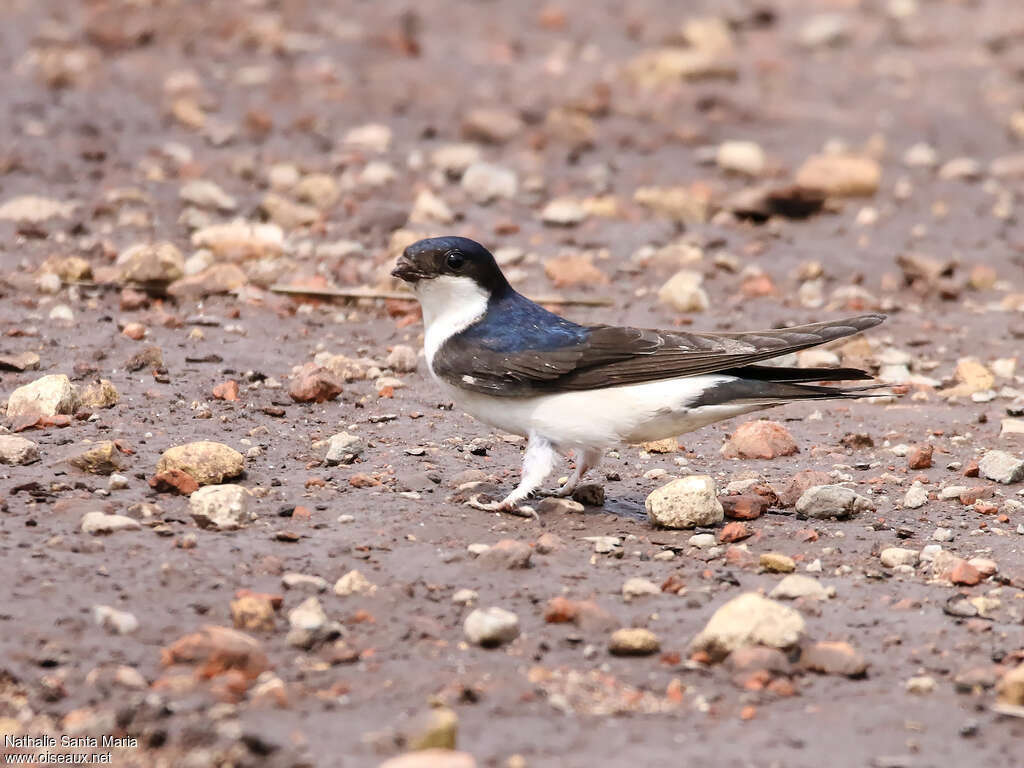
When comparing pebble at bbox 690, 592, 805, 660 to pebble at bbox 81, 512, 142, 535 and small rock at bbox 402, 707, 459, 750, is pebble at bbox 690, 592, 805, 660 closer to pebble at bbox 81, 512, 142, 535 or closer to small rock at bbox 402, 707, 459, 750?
small rock at bbox 402, 707, 459, 750

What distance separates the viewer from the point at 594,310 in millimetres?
7359

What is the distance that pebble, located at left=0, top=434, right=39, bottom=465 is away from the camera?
15.8 ft

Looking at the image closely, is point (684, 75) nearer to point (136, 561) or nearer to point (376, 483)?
point (376, 483)

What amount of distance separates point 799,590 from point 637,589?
18.4 inches

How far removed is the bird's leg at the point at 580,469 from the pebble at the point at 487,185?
12.7ft

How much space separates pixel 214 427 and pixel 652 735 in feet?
8.52

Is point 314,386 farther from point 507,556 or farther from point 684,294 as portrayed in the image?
point 684,294

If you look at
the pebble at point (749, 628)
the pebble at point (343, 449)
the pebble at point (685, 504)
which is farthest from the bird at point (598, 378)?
the pebble at point (749, 628)

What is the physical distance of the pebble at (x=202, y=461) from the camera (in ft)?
15.6

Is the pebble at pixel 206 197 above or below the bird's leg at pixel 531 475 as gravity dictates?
above

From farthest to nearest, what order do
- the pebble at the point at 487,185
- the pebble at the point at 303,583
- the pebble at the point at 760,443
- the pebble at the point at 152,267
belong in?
the pebble at the point at 487,185
the pebble at the point at 152,267
the pebble at the point at 760,443
the pebble at the point at 303,583

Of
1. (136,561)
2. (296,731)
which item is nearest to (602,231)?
(136,561)

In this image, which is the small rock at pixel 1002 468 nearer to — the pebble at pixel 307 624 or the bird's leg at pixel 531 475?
the bird's leg at pixel 531 475

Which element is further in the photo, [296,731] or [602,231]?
[602,231]
